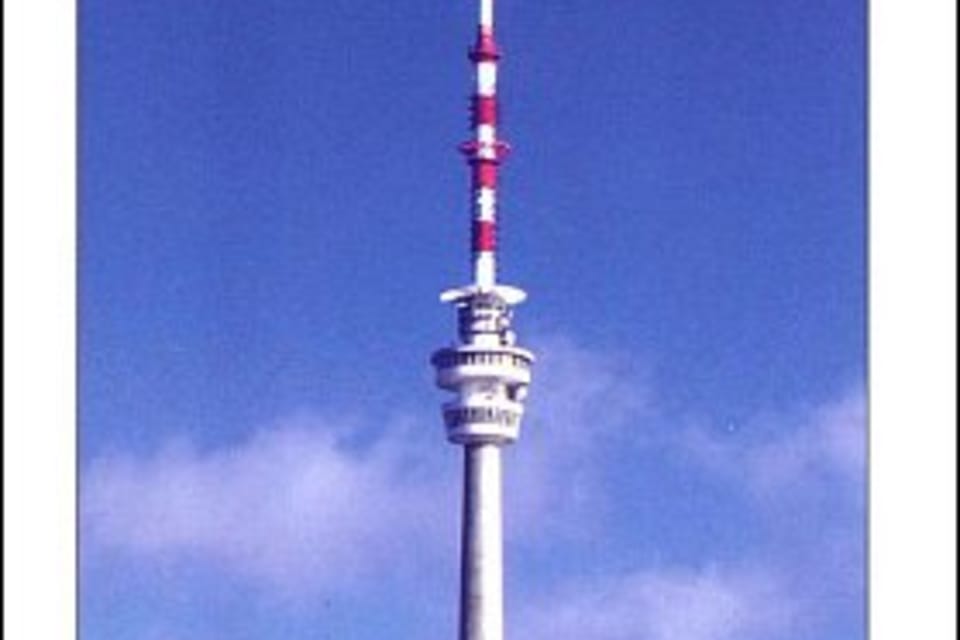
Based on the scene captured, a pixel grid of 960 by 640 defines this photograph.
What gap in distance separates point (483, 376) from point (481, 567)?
263cm

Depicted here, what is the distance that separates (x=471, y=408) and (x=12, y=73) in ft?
63.1

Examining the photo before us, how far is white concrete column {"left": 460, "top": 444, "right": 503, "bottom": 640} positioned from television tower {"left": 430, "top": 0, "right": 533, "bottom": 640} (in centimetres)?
1

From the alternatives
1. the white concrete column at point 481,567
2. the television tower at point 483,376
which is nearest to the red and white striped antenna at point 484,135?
the television tower at point 483,376

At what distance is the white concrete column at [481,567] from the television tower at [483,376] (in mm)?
11

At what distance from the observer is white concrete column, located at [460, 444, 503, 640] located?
20516 millimetres

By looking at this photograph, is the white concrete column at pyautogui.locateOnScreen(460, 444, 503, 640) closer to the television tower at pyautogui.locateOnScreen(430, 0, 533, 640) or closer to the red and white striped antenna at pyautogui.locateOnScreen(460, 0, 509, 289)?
the television tower at pyautogui.locateOnScreen(430, 0, 533, 640)

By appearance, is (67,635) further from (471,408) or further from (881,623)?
(471,408)

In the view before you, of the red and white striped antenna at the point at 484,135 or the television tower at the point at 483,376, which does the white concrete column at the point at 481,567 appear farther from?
the red and white striped antenna at the point at 484,135

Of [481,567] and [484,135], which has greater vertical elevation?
[484,135]

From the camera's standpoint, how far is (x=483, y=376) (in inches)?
878

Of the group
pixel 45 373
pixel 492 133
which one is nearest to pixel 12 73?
pixel 45 373

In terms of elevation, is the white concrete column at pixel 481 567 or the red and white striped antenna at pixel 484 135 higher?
the red and white striped antenna at pixel 484 135

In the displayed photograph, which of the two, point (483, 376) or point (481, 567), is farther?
point (483, 376)

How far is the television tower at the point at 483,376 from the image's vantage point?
20.7 m
